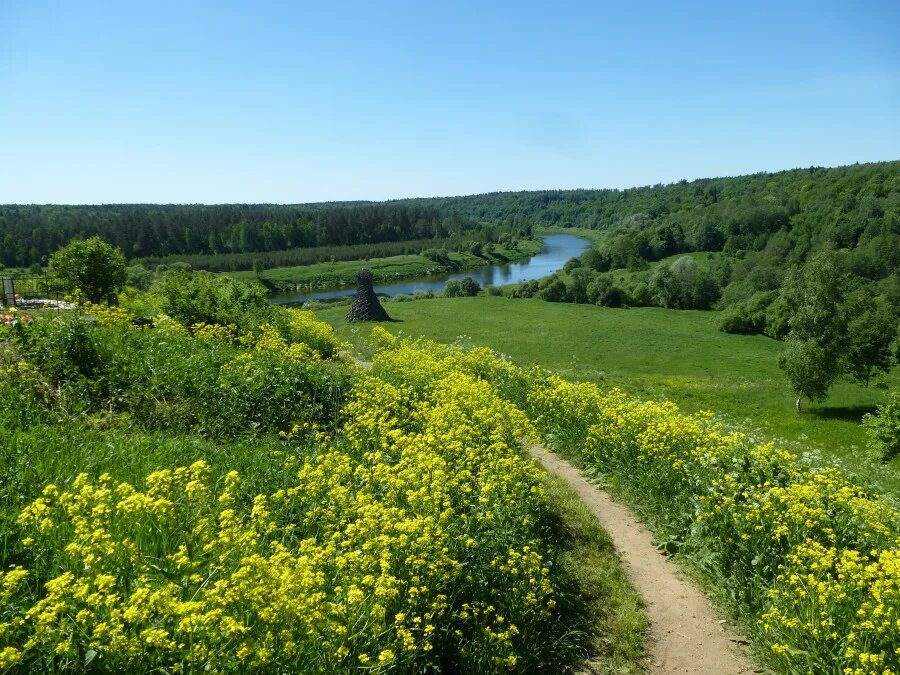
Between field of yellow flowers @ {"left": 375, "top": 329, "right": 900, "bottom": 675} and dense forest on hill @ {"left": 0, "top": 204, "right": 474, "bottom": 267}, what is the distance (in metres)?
87.1

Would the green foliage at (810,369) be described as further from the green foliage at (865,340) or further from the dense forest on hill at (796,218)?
the dense forest on hill at (796,218)

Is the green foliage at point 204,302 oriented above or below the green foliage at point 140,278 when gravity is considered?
above

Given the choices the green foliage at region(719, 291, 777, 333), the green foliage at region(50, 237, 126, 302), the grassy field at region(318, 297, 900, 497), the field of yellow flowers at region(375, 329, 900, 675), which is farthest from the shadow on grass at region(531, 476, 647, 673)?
the green foliage at region(719, 291, 777, 333)

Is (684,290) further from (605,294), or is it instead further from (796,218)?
(796,218)

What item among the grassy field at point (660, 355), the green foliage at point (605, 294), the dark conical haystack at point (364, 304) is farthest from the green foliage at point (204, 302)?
the green foliage at point (605, 294)

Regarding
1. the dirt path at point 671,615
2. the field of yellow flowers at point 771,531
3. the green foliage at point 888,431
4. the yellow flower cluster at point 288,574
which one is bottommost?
the green foliage at point 888,431

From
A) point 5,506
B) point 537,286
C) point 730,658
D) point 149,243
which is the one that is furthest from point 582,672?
point 149,243

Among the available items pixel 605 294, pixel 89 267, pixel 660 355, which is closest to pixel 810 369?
pixel 660 355

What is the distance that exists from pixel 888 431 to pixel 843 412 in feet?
30.8

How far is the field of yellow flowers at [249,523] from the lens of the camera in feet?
10.7

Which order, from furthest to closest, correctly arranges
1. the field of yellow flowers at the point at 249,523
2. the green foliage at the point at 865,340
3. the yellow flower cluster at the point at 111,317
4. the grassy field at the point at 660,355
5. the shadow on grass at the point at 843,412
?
the green foliage at the point at 865,340, the shadow on grass at the point at 843,412, the grassy field at the point at 660,355, the yellow flower cluster at the point at 111,317, the field of yellow flowers at the point at 249,523

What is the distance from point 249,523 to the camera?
4.99 m

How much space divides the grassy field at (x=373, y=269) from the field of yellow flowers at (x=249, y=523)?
293 feet

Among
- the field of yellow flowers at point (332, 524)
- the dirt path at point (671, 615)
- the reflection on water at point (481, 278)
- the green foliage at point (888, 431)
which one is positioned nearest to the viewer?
the field of yellow flowers at point (332, 524)
